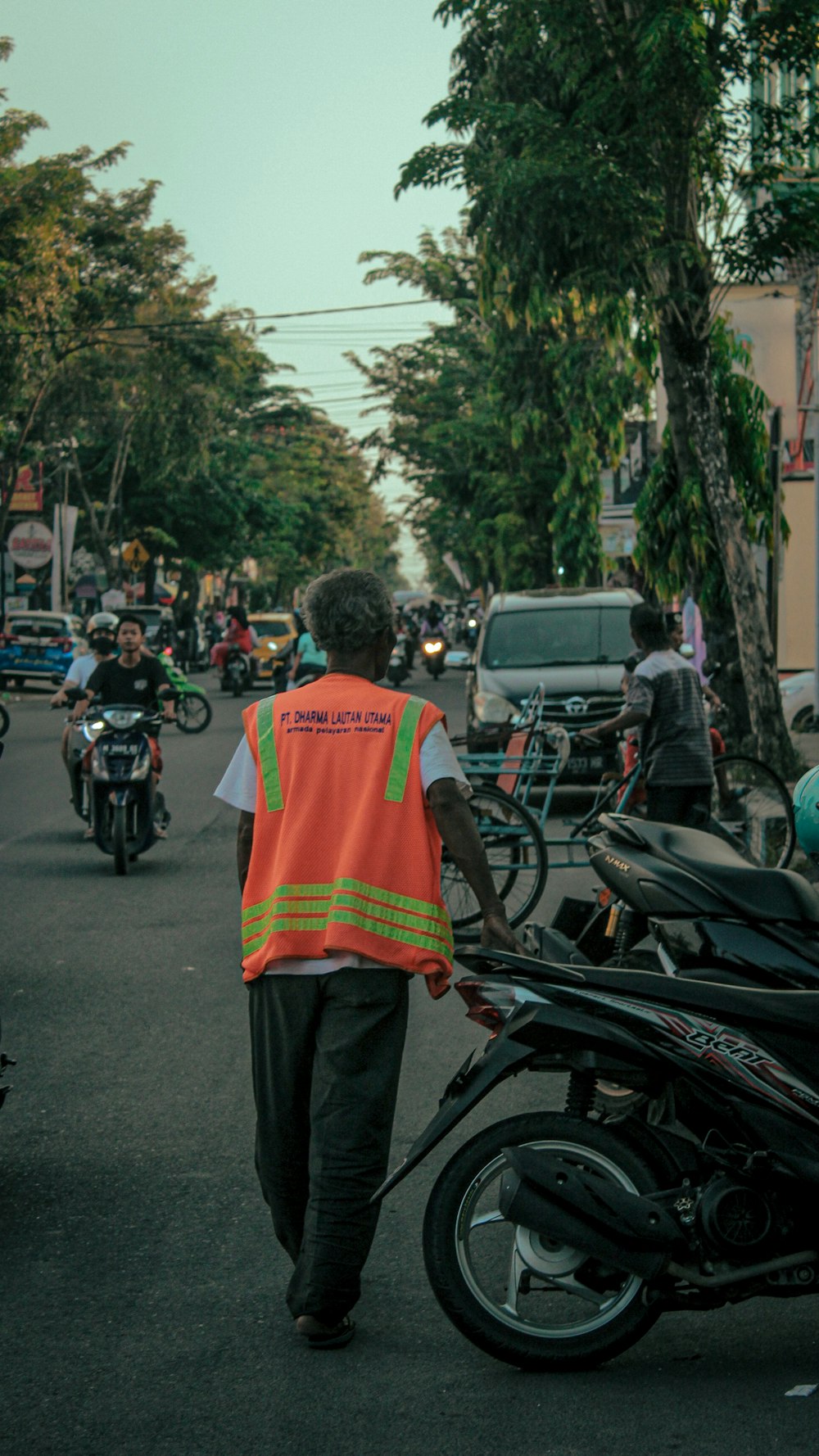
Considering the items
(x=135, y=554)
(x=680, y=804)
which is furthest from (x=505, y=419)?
(x=680, y=804)

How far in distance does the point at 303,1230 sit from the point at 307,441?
77.7 metres

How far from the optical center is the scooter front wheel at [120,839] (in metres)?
11.5

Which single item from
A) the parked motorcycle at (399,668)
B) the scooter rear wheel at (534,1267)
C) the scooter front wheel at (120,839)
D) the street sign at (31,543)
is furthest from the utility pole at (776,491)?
the street sign at (31,543)

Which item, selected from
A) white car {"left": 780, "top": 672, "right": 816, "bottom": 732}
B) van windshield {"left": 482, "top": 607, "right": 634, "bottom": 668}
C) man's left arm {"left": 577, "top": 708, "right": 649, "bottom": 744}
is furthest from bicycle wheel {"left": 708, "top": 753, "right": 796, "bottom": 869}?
white car {"left": 780, "top": 672, "right": 816, "bottom": 732}

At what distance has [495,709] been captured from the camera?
1502 cm

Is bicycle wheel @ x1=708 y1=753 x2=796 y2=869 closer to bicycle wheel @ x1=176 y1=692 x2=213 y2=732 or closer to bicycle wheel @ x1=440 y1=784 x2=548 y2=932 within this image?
bicycle wheel @ x1=440 y1=784 x2=548 y2=932

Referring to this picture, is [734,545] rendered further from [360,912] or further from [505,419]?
[505,419]

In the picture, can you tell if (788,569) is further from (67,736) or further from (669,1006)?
(669,1006)

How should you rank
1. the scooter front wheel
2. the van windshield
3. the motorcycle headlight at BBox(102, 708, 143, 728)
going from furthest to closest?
the van windshield, the motorcycle headlight at BBox(102, 708, 143, 728), the scooter front wheel

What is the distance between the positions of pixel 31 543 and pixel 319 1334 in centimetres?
3497

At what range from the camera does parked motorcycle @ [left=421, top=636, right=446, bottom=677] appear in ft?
127

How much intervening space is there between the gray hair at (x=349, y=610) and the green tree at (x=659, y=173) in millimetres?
9758

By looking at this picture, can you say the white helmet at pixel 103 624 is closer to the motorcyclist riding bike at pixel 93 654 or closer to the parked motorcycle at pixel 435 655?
the motorcyclist riding bike at pixel 93 654

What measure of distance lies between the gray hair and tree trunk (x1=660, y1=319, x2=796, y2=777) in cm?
1093
